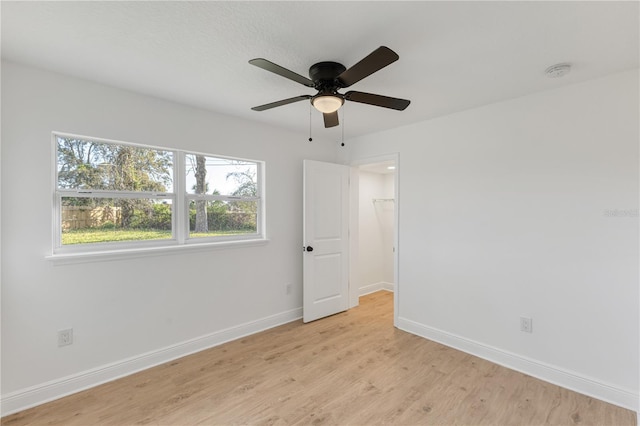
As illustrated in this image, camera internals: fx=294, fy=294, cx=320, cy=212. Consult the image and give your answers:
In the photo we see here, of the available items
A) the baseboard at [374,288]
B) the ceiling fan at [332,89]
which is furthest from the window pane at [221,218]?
the baseboard at [374,288]

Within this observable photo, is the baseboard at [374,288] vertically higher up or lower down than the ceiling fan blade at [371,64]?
lower down

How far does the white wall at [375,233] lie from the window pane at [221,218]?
213 centimetres

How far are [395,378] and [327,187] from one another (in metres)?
2.36

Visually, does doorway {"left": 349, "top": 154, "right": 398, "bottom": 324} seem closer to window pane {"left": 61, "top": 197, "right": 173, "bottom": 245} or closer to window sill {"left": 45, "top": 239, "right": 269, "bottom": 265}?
window sill {"left": 45, "top": 239, "right": 269, "bottom": 265}

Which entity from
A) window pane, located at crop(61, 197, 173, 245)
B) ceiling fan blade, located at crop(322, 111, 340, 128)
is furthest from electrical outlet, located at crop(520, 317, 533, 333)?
window pane, located at crop(61, 197, 173, 245)

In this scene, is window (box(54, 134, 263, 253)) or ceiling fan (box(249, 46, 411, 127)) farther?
window (box(54, 134, 263, 253))

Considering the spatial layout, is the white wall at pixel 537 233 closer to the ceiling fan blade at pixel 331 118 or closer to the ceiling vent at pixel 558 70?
the ceiling vent at pixel 558 70

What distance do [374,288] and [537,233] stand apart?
3046 mm

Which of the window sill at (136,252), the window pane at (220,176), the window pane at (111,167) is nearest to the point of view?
the window sill at (136,252)

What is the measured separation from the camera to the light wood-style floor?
204 cm

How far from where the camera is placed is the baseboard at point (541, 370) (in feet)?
7.17

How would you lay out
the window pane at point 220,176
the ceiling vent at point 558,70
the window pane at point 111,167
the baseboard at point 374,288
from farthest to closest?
1. the baseboard at point 374,288
2. the window pane at point 220,176
3. the window pane at point 111,167
4. the ceiling vent at point 558,70

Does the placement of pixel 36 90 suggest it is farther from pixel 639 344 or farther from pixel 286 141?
pixel 639 344

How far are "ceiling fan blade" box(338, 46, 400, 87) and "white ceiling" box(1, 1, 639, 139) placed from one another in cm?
22
